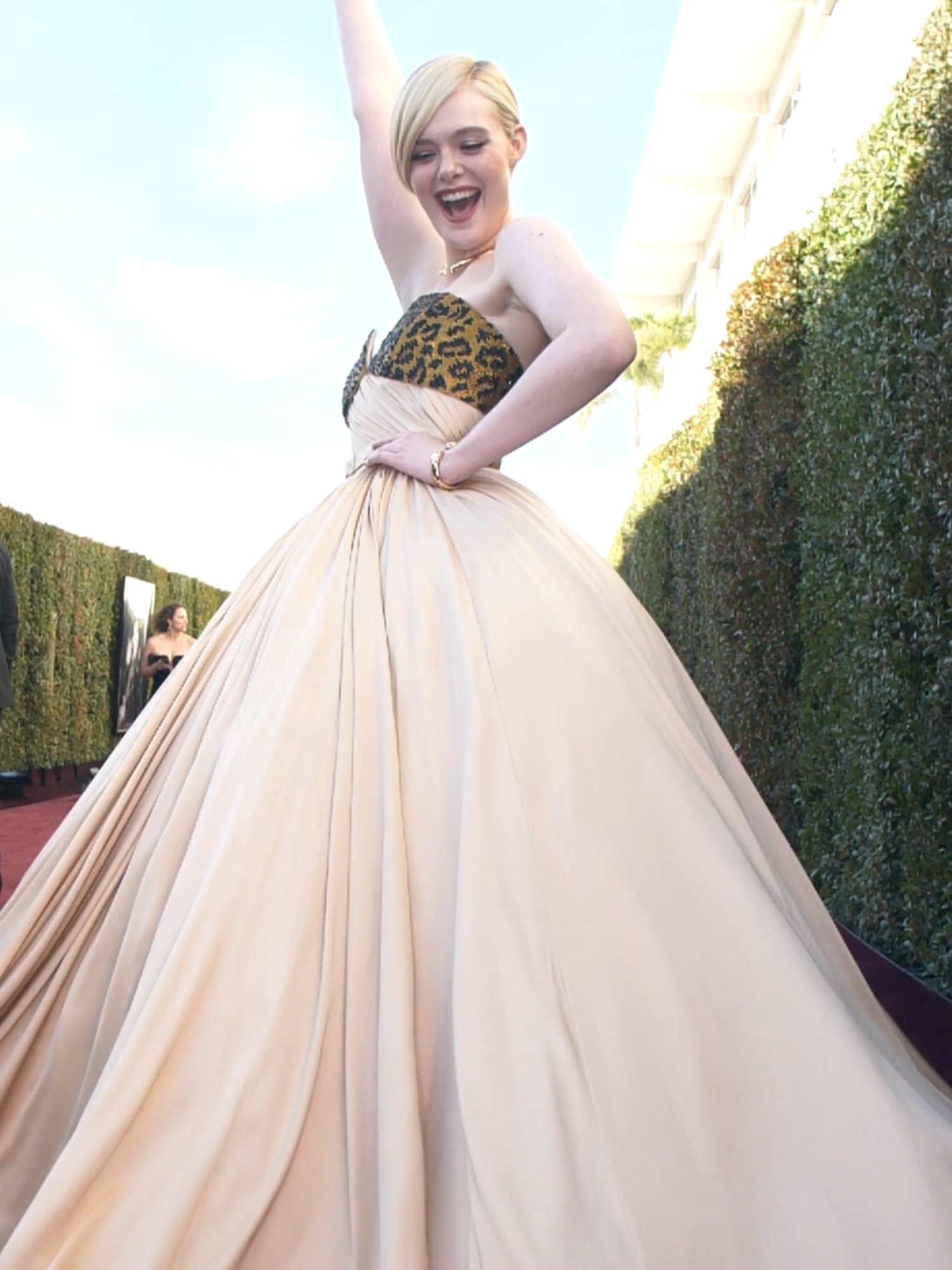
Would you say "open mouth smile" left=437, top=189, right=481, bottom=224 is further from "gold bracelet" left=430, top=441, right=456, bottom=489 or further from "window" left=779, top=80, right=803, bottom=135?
"window" left=779, top=80, right=803, bottom=135

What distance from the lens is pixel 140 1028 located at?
50.9 inches

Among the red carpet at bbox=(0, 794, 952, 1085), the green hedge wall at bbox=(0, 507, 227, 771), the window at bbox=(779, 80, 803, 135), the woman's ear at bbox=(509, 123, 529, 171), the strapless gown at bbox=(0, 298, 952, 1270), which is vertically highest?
the window at bbox=(779, 80, 803, 135)

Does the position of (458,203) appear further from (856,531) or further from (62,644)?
(62,644)

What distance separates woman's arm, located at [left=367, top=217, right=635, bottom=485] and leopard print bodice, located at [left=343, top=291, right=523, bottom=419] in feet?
0.31

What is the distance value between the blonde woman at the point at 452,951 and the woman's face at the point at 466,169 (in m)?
0.01

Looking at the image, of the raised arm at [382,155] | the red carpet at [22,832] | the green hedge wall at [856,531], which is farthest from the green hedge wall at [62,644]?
the raised arm at [382,155]

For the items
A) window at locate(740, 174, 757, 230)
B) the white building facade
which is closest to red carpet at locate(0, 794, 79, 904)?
the white building facade

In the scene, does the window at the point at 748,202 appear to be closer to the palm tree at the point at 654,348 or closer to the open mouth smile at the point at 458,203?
the palm tree at the point at 654,348

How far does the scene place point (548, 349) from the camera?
177cm

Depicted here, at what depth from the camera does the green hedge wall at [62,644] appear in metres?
9.44

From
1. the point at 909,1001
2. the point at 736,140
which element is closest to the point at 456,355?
the point at 909,1001

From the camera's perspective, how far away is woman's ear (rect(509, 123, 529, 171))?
6.64 ft

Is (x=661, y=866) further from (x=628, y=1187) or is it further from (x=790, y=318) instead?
(x=790, y=318)

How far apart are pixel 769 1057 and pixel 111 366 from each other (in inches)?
1174
